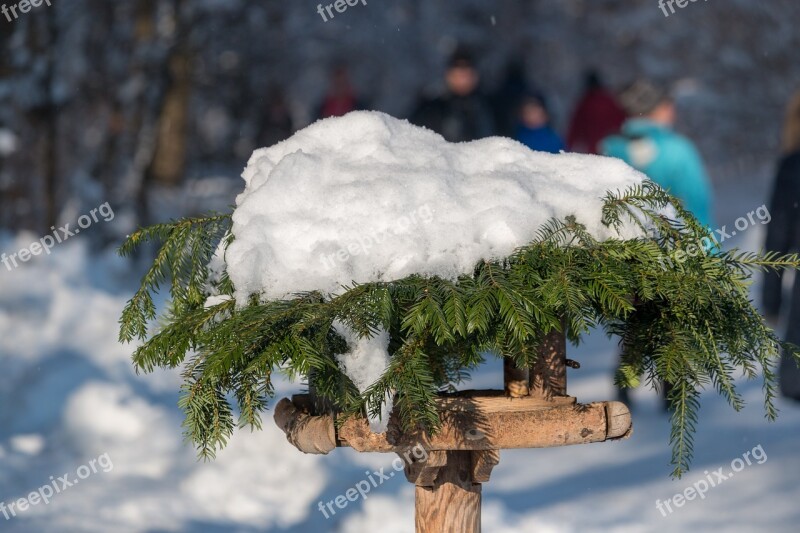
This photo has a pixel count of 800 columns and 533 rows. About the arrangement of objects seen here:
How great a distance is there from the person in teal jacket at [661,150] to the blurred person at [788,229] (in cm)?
38

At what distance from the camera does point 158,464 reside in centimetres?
603

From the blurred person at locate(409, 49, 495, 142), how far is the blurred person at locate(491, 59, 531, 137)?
6.75 ft

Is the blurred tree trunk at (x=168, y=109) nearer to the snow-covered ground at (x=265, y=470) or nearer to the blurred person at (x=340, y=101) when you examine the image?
the blurred person at (x=340, y=101)

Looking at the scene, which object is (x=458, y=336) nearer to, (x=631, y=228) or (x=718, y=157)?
(x=631, y=228)

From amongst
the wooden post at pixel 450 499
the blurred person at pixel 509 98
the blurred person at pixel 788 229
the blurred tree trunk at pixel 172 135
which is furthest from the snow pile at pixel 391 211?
the blurred tree trunk at pixel 172 135

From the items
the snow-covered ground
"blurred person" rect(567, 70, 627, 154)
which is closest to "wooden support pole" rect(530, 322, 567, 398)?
the snow-covered ground

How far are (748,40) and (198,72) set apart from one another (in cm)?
1540

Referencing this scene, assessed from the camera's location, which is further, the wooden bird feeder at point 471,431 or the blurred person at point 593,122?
the blurred person at point 593,122

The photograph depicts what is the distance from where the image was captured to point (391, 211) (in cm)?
262

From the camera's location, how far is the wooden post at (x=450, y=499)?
299 cm

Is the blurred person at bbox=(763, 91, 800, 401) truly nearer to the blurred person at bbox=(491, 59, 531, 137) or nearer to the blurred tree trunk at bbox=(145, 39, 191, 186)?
the blurred person at bbox=(491, 59, 531, 137)

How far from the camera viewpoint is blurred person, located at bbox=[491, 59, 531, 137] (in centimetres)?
1139

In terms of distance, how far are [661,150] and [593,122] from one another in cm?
610

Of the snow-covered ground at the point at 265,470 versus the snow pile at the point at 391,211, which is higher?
the snow-covered ground at the point at 265,470
